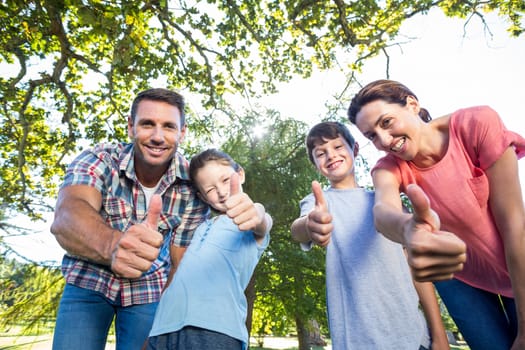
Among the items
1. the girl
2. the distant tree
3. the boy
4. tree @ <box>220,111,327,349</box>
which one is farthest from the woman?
the distant tree

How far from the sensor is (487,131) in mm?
1564

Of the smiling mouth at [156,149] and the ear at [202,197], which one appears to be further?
the ear at [202,197]

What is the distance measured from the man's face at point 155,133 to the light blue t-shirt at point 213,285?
0.58 m

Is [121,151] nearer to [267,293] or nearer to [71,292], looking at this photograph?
[71,292]

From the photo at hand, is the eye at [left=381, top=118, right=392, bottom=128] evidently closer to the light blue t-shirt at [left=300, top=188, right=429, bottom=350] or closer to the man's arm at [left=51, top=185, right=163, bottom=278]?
the light blue t-shirt at [left=300, top=188, right=429, bottom=350]

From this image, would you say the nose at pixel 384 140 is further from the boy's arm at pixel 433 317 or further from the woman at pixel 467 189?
the boy's arm at pixel 433 317

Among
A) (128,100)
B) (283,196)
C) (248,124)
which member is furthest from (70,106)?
(283,196)

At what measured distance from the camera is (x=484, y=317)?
5.82 ft

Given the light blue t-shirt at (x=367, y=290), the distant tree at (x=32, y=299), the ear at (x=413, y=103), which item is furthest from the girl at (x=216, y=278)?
the distant tree at (x=32, y=299)

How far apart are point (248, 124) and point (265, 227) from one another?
5.43 meters

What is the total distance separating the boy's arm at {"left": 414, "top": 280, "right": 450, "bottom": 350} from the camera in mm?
1821

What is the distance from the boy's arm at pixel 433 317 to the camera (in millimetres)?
1821

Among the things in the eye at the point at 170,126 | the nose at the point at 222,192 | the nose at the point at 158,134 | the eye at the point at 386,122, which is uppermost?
the eye at the point at 170,126

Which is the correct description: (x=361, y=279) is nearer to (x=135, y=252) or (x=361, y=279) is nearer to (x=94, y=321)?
(x=135, y=252)
